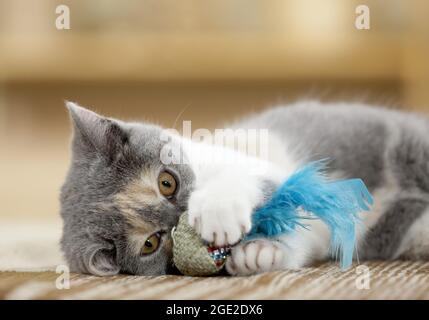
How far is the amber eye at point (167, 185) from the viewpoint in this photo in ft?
3.77

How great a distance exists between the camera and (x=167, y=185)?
1156mm

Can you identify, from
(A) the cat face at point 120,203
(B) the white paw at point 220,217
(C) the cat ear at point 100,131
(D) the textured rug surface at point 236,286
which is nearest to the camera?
(D) the textured rug surface at point 236,286

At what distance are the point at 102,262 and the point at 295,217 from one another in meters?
0.37

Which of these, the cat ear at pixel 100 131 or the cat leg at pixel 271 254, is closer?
the cat leg at pixel 271 254

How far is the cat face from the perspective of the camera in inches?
44.6

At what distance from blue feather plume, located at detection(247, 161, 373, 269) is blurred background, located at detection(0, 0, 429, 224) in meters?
2.27

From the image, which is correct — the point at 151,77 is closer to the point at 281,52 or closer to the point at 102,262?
the point at 281,52

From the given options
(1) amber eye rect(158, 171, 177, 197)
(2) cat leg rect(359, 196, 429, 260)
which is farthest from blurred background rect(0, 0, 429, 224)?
(1) amber eye rect(158, 171, 177, 197)

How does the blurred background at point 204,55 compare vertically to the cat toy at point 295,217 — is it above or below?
above

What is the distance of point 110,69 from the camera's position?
11.3 ft

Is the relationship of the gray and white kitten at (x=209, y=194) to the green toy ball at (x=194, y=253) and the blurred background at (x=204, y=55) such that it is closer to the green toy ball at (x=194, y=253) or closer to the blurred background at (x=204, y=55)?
the green toy ball at (x=194, y=253)

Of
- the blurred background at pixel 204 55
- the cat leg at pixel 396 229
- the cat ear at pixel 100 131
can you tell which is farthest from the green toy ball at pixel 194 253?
the blurred background at pixel 204 55

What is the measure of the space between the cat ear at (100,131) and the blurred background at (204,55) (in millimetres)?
2125
